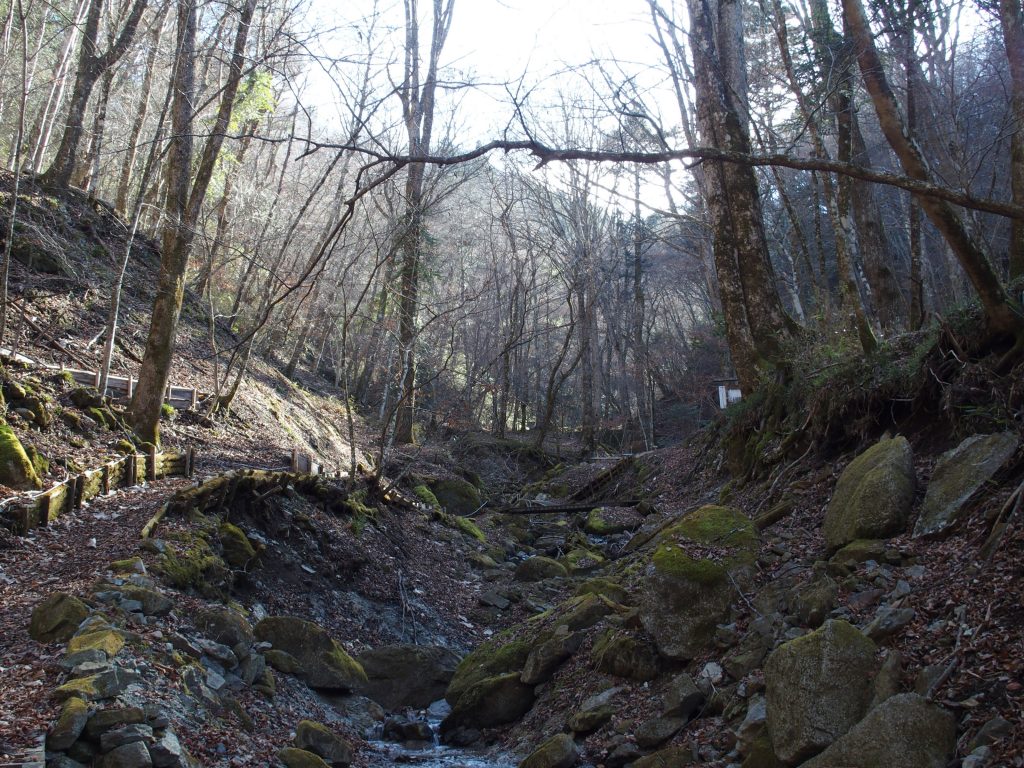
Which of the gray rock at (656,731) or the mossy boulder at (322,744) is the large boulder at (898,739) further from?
the mossy boulder at (322,744)

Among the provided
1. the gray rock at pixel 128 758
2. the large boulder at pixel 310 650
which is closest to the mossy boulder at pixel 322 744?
the large boulder at pixel 310 650

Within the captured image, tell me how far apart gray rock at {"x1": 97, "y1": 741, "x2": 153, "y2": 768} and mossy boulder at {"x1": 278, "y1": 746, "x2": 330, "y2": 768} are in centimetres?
101

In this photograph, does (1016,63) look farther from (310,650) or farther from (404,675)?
(310,650)

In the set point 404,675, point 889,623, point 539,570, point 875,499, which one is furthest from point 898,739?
point 539,570

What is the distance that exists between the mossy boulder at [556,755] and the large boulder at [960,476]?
272cm

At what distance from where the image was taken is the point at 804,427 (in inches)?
319

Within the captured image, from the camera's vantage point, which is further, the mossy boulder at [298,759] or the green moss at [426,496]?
the green moss at [426,496]

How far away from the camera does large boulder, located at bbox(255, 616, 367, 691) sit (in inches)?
253

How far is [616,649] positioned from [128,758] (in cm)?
342

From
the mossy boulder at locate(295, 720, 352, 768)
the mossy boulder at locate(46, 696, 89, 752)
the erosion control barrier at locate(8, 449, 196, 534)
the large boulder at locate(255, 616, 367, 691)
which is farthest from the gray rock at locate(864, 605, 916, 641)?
the erosion control barrier at locate(8, 449, 196, 534)

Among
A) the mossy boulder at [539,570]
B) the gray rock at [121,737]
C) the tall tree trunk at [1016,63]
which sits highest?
the tall tree trunk at [1016,63]

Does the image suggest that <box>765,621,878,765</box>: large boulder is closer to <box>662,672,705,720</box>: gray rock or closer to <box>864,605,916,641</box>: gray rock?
<box>864,605,916,641</box>: gray rock

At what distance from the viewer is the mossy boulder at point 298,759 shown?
465 centimetres

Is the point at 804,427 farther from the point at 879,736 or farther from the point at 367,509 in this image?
the point at 367,509
